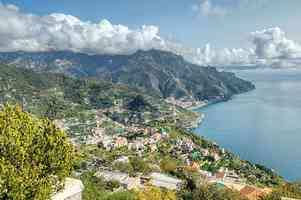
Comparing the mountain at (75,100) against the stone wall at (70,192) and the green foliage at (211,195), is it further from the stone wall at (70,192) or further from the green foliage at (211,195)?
the stone wall at (70,192)

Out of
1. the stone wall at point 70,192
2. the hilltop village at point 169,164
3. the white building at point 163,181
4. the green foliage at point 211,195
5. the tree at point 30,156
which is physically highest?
the tree at point 30,156

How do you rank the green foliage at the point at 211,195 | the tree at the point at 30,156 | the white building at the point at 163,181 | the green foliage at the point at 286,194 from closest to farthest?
1. the tree at the point at 30,156
2. the green foliage at the point at 211,195
3. the green foliage at the point at 286,194
4. the white building at the point at 163,181

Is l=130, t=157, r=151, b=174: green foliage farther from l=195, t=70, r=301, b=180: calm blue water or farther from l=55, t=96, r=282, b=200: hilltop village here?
l=195, t=70, r=301, b=180: calm blue water

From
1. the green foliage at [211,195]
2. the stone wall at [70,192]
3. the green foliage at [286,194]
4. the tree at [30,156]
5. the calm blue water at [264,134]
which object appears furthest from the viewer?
the calm blue water at [264,134]

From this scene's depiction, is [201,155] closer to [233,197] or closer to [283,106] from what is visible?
[233,197]

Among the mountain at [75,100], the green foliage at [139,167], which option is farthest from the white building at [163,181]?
the mountain at [75,100]

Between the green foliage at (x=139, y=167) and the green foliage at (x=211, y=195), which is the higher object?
the green foliage at (x=211, y=195)

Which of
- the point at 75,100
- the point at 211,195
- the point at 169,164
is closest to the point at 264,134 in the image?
the point at 169,164

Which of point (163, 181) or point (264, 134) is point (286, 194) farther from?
point (264, 134)

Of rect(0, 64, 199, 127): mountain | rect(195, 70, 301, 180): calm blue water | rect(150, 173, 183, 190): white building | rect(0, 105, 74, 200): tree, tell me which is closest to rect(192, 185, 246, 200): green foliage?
rect(150, 173, 183, 190): white building
